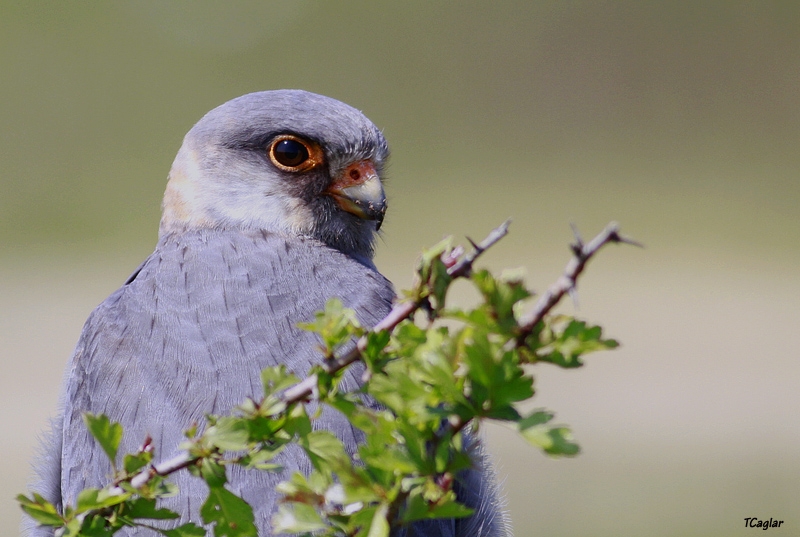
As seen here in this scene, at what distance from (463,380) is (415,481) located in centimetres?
13

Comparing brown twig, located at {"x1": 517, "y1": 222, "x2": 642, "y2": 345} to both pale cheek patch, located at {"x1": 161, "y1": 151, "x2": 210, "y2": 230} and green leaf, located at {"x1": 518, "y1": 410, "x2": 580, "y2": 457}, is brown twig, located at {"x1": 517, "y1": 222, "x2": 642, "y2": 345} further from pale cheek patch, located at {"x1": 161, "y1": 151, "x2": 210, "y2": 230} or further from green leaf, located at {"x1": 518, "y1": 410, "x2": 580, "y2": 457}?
pale cheek patch, located at {"x1": 161, "y1": 151, "x2": 210, "y2": 230}

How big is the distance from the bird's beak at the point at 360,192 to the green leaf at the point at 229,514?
1.92 metres

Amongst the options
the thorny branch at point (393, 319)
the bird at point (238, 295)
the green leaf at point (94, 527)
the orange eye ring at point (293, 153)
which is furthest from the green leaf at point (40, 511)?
the orange eye ring at point (293, 153)

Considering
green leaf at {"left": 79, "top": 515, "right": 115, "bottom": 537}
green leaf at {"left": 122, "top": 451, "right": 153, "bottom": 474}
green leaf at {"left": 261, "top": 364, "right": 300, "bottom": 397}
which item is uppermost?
green leaf at {"left": 261, "top": 364, "right": 300, "bottom": 397}

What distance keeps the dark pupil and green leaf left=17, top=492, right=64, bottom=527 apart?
1.95m

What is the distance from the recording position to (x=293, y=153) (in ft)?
10.2

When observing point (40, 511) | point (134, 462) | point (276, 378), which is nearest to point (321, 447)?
point (276, 378)

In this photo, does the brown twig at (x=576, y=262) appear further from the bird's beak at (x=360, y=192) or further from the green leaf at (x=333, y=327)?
the bird's beak at (x=360, y=192)

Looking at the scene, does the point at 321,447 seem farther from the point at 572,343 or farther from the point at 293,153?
the point at 293,153

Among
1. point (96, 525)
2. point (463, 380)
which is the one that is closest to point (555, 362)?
point (463, 380)

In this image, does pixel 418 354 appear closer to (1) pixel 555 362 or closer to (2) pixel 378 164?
(1) pixel 555 362

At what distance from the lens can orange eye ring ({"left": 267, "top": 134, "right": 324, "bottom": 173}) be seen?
10.1ft

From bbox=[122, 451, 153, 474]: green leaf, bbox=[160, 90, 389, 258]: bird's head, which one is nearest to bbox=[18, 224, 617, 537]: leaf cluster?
bbox=[122, 451, 153, 474]: green leaf

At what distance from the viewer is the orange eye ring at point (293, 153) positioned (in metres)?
3.08
